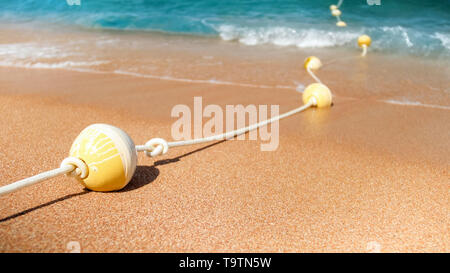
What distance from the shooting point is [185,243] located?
A: 1.73m

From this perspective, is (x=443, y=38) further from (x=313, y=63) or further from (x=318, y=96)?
(x=318, y=96)

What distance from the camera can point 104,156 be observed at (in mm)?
1927

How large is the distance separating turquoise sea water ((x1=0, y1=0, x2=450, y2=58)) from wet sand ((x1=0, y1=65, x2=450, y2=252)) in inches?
205

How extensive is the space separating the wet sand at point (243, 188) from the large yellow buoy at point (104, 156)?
113 millimetres

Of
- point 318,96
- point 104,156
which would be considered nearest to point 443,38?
point 318,96

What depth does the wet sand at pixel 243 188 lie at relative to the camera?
5.80 ft

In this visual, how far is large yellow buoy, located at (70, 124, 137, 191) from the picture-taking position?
76.1 inches

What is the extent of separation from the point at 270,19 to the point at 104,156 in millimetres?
10082

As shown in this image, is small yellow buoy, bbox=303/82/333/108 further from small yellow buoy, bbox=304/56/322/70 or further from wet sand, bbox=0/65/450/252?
small yellow buoy, bbox=304/56/322/70

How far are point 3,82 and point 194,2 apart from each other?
10081mm

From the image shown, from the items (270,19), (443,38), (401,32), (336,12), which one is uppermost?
(336,12)

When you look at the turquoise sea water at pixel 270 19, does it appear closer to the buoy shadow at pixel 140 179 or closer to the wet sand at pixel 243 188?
the wet sand at pixel 243 188

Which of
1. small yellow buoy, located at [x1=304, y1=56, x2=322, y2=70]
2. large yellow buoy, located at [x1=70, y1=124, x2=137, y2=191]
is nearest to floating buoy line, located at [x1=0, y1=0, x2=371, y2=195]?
large yellow buoy, located at [x1=70, y1=124, x2=137, y2=191]

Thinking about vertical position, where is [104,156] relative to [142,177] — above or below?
above
